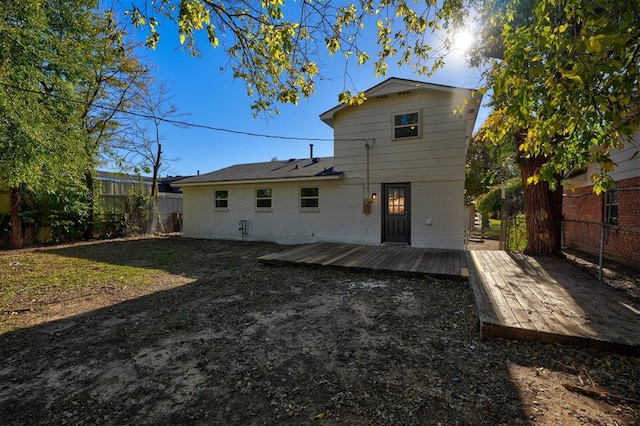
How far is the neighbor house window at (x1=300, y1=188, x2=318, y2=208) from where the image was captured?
1098cm

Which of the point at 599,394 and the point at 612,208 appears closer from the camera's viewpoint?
the point at 599,394

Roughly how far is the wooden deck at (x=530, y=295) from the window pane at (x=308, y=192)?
3.54 meters

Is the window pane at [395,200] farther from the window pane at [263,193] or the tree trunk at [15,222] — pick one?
the tree trunk at [15,222]

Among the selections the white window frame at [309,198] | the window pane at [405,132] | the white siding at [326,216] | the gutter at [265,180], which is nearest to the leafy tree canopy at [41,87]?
the gutter at [265,180]

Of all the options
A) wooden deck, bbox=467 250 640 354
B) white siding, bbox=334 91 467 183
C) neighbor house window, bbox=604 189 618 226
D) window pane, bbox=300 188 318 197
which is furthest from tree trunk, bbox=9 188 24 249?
neighbor house window, bbox=604 189 618 226

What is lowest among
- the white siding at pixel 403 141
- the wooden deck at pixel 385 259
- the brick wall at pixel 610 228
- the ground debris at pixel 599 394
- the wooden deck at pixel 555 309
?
the ground debris at pixel 599 394

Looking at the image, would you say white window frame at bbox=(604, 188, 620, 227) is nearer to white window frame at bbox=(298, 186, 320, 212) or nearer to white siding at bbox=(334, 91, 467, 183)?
white siding at bbox=(334, 91, 467, 183)

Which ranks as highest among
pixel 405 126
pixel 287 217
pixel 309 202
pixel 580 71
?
pixel 405 126

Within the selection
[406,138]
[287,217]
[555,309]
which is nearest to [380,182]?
[406,138]

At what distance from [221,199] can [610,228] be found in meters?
12.7

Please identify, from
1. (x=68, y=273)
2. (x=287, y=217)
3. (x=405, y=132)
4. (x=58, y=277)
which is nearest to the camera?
(x=58, y=277)

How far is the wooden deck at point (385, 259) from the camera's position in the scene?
6201mm

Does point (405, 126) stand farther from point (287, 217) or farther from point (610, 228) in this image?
point (610, 228)

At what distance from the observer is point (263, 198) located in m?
12.0
